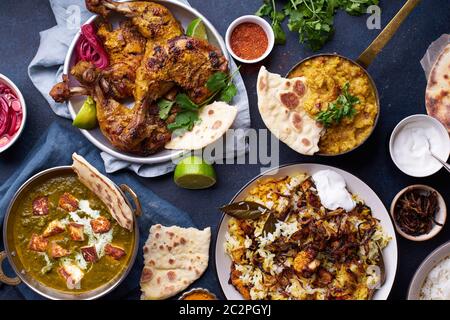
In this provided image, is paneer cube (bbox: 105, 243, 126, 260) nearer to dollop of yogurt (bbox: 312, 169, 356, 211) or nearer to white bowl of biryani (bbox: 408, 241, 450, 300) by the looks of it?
dollop of yogurt (bbox: 312, 169, 356, 211)

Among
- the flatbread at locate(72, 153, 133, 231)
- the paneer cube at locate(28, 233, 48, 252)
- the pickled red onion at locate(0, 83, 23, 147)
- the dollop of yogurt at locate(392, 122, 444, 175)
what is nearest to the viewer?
the flatbread at locate(72, 153, 133, 231)

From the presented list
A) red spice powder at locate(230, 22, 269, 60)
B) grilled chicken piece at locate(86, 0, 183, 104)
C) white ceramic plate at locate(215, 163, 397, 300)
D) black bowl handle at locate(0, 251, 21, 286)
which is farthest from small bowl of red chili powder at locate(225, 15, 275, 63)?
black bowl handle at locate(0, 251, 21, 286)

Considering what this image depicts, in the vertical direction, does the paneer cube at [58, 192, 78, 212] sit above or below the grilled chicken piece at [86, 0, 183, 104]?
below

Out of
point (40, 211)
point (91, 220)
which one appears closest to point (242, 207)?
point (91, 220)

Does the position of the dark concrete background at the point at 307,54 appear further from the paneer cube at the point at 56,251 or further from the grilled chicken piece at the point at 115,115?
the paneer cube at the point at 56,251

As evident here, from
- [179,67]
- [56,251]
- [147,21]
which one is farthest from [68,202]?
[147,21]

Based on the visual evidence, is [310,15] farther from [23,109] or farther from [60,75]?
[23,109]

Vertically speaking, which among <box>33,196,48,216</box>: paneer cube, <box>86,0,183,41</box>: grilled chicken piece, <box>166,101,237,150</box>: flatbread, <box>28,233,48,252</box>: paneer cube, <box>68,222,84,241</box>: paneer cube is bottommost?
<box>28,233,48,252</box>: paneer cube

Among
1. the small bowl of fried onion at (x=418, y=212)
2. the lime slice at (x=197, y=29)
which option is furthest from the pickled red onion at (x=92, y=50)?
the small bowl of fried onion at (x=418, y=212)
